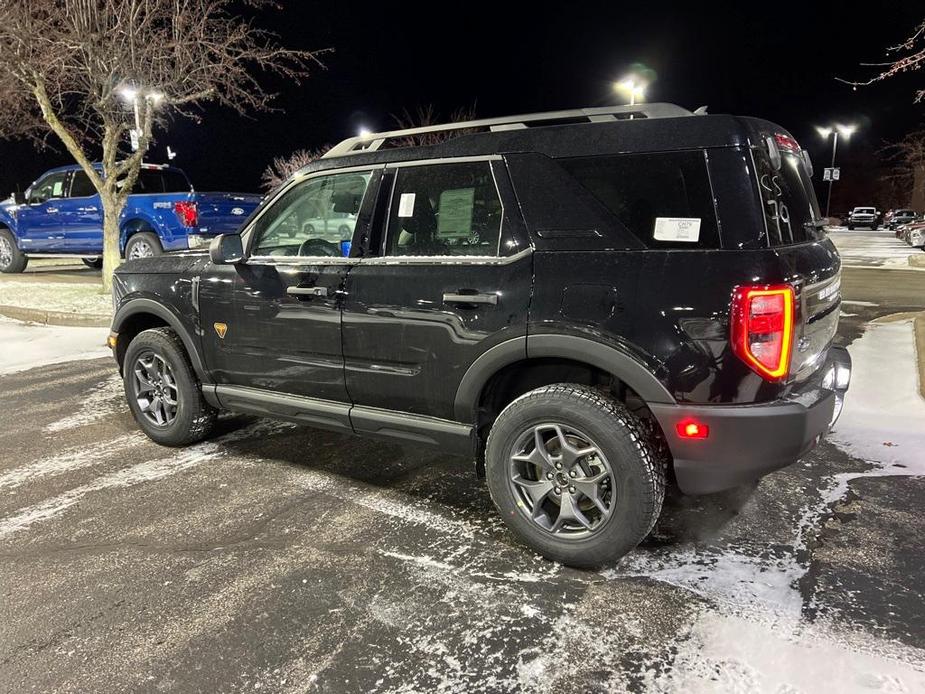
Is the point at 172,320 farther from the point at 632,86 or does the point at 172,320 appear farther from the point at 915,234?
the point at 915,234

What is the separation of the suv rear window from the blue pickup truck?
30.0ft

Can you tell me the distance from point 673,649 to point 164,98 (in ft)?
36.6

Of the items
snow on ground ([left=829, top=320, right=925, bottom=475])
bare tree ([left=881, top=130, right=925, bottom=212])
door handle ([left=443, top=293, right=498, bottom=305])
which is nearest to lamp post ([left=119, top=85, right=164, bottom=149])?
door handle ([left=443, top=293, right=498, bottom=305])

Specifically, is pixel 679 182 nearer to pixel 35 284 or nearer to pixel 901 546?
pixel 901 546

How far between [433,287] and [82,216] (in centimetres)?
1217

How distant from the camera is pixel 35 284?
40.2ft

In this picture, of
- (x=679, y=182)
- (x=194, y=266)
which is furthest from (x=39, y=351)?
(x=679, y=182)

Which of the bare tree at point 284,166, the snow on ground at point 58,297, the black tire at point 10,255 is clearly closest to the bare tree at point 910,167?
the bare tree at point 284,166

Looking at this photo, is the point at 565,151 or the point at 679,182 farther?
the point at 565,151

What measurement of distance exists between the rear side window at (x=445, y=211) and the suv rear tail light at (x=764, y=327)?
1114mm

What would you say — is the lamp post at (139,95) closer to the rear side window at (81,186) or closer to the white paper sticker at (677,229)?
the rear side window at (81,186)

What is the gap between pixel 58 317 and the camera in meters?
9.46

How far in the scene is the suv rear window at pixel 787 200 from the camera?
271 centimetres

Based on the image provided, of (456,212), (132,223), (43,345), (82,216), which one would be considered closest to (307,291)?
(456,212)
